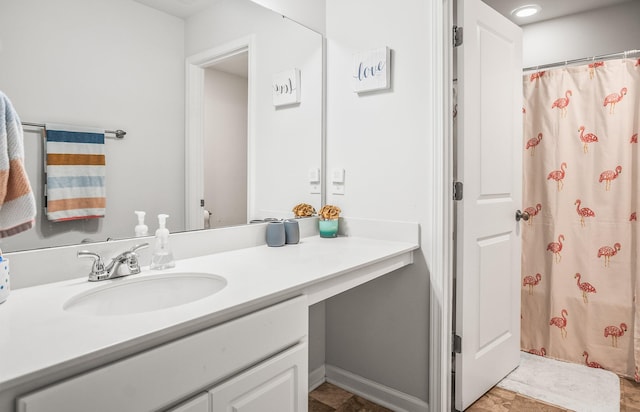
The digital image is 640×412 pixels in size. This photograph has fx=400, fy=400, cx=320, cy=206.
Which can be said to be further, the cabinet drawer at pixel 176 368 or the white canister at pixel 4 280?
the white canister at pixel 4 280

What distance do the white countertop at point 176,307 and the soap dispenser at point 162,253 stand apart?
41mm

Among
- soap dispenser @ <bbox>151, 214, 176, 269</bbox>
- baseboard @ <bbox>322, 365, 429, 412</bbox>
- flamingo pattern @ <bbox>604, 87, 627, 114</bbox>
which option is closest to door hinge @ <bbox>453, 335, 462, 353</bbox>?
baseboard @ <bbox>322, 365, 429, 412</bbox>

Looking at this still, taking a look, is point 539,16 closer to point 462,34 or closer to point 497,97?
point 497,97

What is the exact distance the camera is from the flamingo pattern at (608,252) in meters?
2.26

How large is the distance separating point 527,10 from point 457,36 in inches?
48.9

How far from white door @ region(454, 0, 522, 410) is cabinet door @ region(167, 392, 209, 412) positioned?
1322 millimetres

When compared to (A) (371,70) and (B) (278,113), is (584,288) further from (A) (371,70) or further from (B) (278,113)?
(B) (278,113)

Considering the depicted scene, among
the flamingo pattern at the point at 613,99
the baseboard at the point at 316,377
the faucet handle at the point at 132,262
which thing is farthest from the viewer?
the flamingo pattern at the point at 613,99

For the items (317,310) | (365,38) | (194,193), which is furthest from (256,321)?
(365,38)

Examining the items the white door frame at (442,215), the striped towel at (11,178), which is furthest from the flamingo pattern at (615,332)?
the striped towel at (11,178)

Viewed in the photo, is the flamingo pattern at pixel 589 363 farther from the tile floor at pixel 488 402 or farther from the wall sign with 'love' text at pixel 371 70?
the wall sign with 'love' text at pixel 371 70

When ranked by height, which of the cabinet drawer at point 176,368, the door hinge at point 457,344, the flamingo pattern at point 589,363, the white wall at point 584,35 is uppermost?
the white wall at point 584,35

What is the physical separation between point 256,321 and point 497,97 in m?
1.71

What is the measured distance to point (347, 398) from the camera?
2.01 metres
